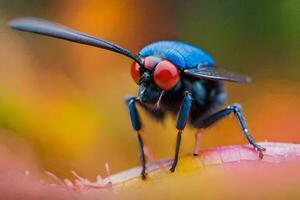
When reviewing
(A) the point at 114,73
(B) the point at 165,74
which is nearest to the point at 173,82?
(B) the point at 165,74

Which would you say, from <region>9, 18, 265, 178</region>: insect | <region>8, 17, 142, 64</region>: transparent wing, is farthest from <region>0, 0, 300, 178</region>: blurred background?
<region>8, 17, 142, 64</region>: transparent wing

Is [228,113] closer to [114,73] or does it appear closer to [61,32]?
[61,32]

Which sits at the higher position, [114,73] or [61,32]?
[61,32]

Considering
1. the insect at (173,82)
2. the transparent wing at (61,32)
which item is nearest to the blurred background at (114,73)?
the insect at (173,82)

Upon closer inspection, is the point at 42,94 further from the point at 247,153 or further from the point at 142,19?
the point at 247,153

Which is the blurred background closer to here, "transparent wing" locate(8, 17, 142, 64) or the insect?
the insect

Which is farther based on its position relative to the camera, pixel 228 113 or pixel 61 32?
pixel 228 113

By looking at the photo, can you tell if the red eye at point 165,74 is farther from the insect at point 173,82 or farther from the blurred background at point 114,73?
the blurred background at point 114,73
